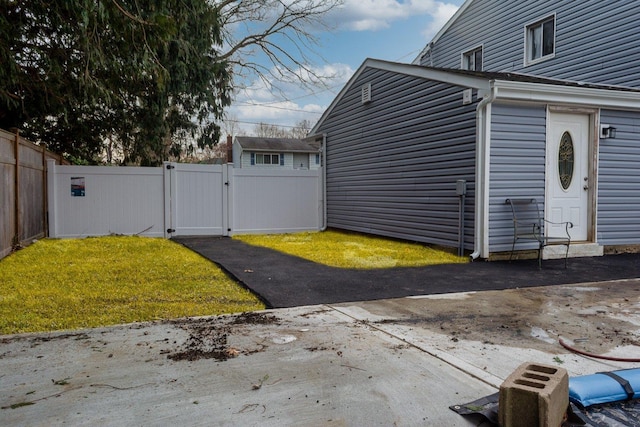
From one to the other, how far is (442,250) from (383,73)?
4278mm

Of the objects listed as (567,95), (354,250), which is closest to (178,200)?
(354,250)

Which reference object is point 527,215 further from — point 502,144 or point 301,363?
point 301,363

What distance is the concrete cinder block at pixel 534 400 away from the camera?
6.65ft

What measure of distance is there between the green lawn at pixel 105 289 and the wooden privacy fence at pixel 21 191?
403mm

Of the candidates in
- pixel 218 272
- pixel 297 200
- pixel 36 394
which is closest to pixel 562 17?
pixel 297 200

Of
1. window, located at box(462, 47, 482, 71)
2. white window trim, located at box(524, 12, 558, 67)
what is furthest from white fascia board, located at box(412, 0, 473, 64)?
white window trim, located at box(524, 12, 558, 67)

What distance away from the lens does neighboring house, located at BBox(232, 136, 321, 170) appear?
99.5ft

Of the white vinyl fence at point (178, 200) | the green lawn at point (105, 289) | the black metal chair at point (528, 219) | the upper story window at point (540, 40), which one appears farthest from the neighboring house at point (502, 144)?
the green lawn at point (105, 289)

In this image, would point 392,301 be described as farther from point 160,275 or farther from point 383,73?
point 383,73

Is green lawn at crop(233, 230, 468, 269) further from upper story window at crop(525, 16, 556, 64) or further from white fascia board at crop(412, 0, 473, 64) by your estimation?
white fascia board at crop(412, 0, 473, 64)

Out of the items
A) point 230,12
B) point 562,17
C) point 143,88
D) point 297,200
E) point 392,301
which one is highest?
point 230,12

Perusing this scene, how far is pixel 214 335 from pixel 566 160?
672cm

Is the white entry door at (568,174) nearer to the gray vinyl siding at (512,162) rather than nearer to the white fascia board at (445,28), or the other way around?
the gray vinyl siding at (512,162)

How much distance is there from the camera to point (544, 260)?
7.29 metres
